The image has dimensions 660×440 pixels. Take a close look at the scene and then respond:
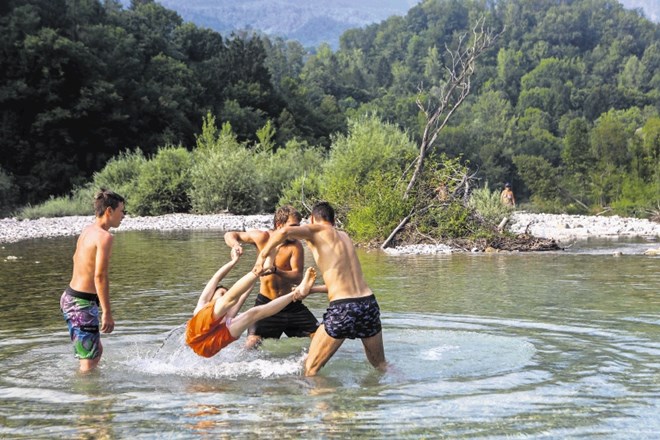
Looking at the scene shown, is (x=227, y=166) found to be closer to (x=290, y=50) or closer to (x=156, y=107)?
(x=156, y=107)

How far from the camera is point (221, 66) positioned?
83.6 m

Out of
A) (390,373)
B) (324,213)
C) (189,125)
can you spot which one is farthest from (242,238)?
(189,125)

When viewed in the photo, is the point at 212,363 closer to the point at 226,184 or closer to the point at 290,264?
the point at 290,264

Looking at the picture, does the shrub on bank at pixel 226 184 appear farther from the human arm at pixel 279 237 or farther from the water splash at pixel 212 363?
the human arm at pixel 279 237

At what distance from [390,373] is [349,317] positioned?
949 mm

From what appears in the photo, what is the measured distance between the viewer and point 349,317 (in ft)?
27.7

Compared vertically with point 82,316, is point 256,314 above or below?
below

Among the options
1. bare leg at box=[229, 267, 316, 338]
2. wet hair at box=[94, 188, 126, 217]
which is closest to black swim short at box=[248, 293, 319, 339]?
bare leg at box=[229, 267, 316, 338]

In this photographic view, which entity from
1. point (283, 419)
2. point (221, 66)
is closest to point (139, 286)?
point (283, 419)

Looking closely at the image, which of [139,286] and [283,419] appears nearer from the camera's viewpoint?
[283,419]

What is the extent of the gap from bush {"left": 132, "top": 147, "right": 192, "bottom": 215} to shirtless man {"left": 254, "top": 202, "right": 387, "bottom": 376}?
3423cm

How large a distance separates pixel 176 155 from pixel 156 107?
886 inches

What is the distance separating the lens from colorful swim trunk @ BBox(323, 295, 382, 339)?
27.7 ft

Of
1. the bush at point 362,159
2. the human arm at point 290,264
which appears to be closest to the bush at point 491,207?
the bush at point 362,159
